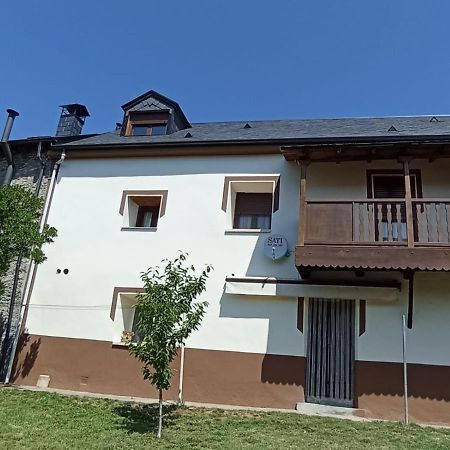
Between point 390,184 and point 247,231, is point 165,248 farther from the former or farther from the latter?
point 390,184

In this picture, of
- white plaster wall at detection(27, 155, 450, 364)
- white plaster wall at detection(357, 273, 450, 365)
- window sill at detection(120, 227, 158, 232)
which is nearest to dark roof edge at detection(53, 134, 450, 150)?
white plaster wall at detection(27, 155, 450, 364)

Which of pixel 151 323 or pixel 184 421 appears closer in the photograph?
pixel 151 323

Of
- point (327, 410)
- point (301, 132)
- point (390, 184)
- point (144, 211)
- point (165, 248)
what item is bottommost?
point (327, 410)

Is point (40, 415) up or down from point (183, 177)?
down

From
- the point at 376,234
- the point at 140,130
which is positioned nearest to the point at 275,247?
the point at 376,234

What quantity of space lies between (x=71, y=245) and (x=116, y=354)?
3168mm

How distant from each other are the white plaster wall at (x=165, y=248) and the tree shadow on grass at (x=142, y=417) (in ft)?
5.79

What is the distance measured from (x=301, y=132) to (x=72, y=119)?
8.31 m

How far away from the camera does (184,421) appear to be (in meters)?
7.53

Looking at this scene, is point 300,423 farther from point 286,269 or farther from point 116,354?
point 116,354

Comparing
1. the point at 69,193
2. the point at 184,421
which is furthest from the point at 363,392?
the point at 69,193

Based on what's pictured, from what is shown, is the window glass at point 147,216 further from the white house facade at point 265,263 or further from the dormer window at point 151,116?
the dormer window at point 151,116

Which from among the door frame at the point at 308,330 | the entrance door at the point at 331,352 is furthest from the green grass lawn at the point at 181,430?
the entrance door at the point at 331,352

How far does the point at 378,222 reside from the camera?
29.1 feet
